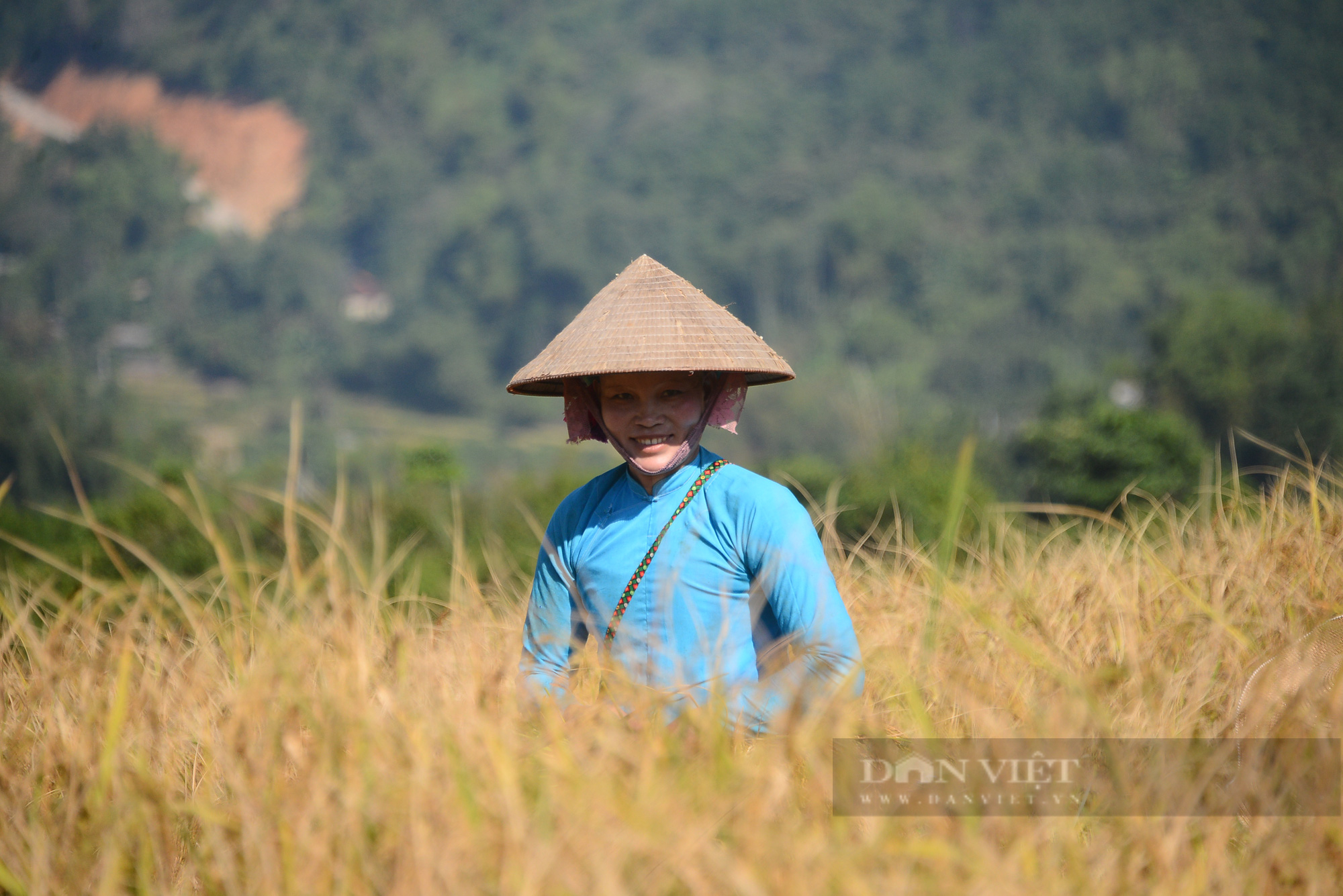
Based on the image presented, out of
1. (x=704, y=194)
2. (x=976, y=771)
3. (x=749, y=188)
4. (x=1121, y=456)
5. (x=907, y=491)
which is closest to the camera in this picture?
(x=976, y=771)

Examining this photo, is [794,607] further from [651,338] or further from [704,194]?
[704,194]

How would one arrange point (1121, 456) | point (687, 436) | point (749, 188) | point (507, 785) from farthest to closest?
point (749, 188)
point (1121, 456)
point (687, 436)
point (507, 785)

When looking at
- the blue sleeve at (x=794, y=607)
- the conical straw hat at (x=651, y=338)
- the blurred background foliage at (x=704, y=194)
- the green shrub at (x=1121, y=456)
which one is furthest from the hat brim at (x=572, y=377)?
the blurred background foliage at (x=704, y=194)

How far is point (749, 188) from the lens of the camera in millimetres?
97062

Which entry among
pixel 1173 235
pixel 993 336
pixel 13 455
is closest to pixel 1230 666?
pixel 13 455

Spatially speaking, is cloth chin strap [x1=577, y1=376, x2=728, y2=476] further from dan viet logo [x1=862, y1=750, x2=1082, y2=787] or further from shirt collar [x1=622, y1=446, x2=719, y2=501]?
dan viet logo [x1=862, y1=750, x2=1082, y2=787]

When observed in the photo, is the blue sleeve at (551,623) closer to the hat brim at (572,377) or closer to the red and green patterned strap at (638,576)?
the red and green patterned strap at (638,576)

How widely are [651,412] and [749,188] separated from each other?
3852 inches

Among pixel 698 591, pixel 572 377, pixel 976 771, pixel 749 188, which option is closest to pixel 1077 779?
pixel 976 771

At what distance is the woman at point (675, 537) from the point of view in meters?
1.81

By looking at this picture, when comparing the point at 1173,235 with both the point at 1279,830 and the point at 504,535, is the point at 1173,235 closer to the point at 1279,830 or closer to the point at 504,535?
the point at 504,535

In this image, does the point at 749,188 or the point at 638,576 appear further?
the point at 749,188

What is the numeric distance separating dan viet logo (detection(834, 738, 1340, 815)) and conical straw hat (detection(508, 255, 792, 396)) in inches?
29.0

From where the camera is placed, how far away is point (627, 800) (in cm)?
132
